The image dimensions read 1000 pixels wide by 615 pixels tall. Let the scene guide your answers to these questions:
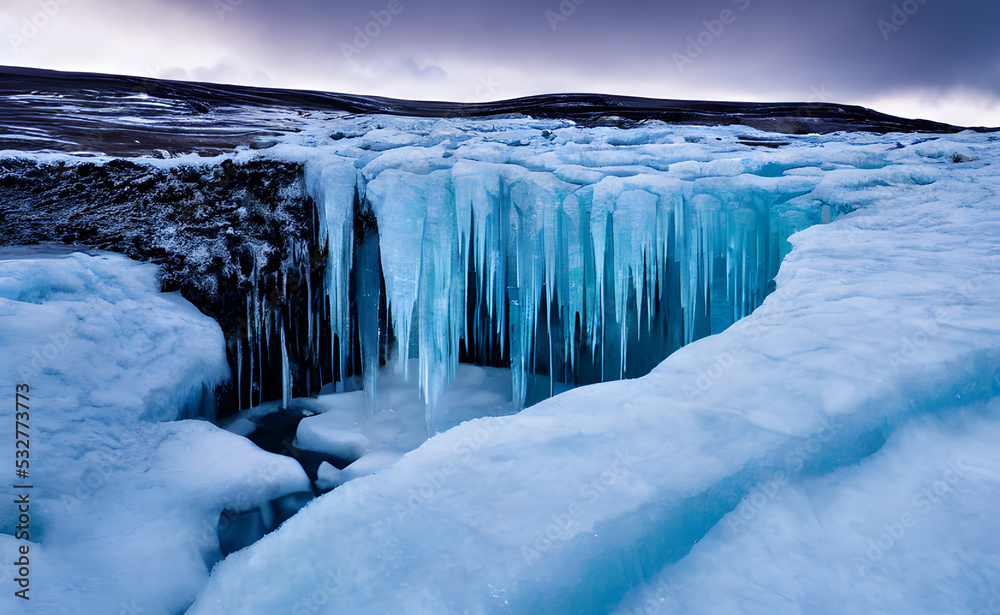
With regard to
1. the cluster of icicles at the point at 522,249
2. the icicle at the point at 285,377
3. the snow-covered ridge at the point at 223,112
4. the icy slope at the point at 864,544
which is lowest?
the icicle at the point at 285,377

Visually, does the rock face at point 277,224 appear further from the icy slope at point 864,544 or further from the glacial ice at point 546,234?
the icy slope at point 864,544

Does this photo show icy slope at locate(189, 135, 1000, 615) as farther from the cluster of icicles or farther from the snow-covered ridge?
the snow-covered ridge

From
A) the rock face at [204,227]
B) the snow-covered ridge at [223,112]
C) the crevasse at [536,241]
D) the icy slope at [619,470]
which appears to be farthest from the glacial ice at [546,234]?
the icy slope at [619,470]

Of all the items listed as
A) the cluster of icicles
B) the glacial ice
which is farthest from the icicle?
the glacial ice

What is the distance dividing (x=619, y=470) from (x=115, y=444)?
109 inches

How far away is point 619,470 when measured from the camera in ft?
5.15

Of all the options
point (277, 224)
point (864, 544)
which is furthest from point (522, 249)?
point (864, 544)

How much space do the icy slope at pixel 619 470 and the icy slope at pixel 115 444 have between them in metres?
0.61

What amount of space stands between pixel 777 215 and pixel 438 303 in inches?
115

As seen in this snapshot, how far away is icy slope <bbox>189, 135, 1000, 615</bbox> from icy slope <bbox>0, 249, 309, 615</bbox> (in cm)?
61

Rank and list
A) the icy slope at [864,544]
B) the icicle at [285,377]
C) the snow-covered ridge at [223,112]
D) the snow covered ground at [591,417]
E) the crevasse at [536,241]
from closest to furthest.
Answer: the icy slope at [864,544] → the snow covered ground at [591,417] → the crevasse at [536,241] → the icicle at [285,377] → the snow-covered ridge at [223,112]

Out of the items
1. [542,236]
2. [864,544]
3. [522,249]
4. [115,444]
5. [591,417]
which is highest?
[542,236]

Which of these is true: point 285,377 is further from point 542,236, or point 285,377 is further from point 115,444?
point 542,236

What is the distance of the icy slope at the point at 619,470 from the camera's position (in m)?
1.38
